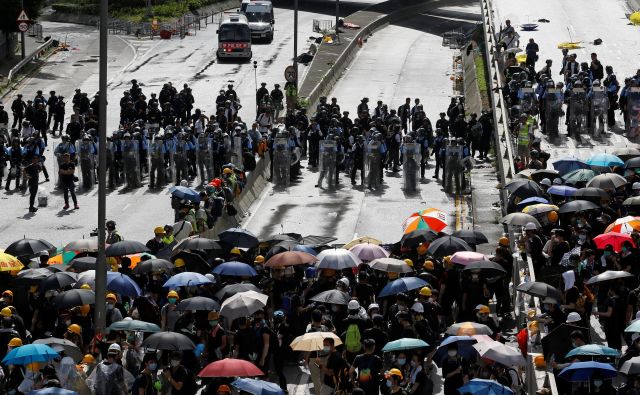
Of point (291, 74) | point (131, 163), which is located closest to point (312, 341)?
point (131, 163)

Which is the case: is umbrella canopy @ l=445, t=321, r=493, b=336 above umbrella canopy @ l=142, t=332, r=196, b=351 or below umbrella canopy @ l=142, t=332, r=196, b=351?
above

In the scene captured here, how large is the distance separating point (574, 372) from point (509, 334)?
7471mm

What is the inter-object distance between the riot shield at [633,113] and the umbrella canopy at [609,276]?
65.7 ft

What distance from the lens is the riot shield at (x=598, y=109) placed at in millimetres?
44125

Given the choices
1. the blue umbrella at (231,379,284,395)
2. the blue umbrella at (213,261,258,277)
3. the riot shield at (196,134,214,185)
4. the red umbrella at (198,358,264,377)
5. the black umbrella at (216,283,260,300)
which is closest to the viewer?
the blue umbrella at (231,379,284,395)

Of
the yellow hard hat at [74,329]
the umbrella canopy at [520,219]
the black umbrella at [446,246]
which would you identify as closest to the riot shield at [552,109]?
the umbrella canopy at [520,219]

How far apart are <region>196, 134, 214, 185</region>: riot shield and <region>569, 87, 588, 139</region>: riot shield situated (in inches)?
382

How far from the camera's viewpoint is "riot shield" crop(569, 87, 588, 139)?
43.8 metres

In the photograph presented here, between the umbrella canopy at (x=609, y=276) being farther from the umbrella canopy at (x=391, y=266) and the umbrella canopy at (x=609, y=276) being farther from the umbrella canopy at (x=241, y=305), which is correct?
the umbrella canopy at (x=241, y=305)

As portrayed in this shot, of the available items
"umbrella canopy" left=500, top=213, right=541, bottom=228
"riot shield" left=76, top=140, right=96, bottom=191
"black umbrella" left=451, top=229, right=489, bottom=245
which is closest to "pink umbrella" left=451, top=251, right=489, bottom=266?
"black umbrella" left=451, top=229, right=489, bottom=245

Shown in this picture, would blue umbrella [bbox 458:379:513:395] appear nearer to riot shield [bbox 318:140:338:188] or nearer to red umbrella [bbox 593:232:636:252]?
red umbrella [bbox 593:232:636:252]

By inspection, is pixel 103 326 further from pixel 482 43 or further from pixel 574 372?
pixel 482 43

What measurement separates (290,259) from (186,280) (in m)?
2.38

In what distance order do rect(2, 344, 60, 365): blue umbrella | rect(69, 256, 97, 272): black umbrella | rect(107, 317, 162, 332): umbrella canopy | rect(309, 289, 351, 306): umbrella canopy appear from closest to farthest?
rect(2, 344, 60, 365): blue umbrella → rect(107, 317, 162, 332): umbrella canopy → rect(309, 289, 351, 306): umbrella canopy → rect(69, 256, 97, 272): black umbrella
